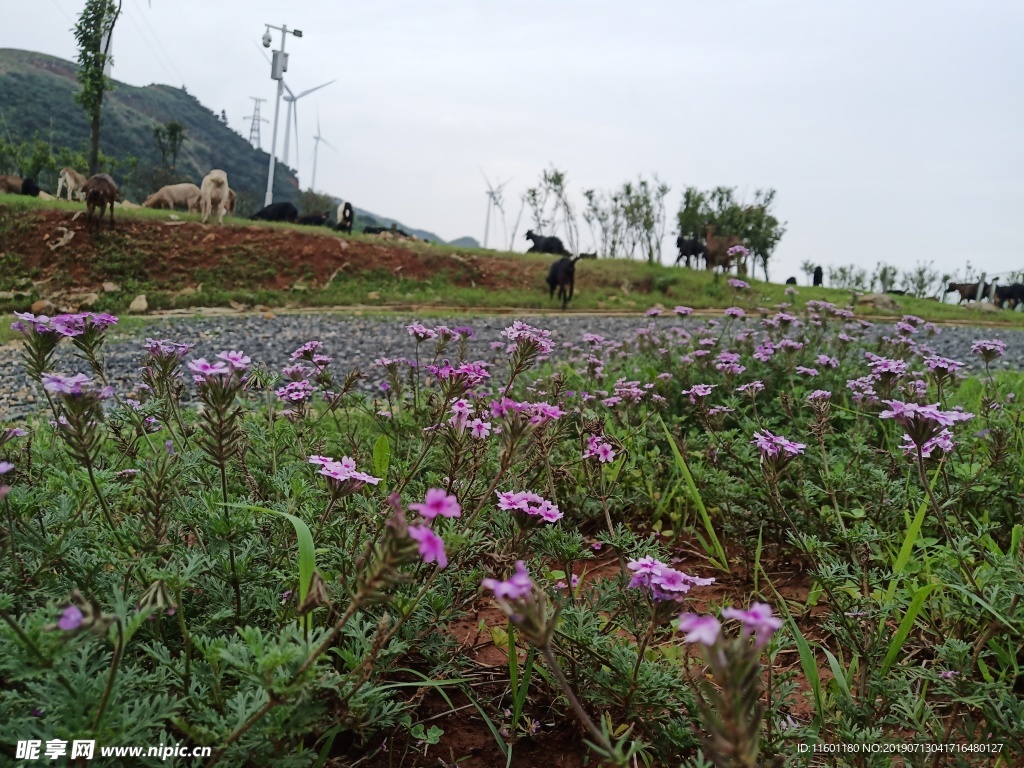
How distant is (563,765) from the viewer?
153 cm

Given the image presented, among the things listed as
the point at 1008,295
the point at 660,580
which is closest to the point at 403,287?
the point at 660,580

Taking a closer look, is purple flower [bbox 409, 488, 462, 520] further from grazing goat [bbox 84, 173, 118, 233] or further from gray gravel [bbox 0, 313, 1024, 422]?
grazing goat [bbox 84, 173, 118, 233]

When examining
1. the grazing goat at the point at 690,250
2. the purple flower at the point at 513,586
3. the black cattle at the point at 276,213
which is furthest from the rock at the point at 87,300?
the grazing goat at the point at 690,250

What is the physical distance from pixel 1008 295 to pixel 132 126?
110 metres

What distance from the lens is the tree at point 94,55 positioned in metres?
23.3

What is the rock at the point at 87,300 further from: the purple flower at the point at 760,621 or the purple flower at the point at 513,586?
the purple flower at the point at 760,621

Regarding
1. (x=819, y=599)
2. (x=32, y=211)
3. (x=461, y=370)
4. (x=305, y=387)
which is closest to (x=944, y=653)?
(x=819, y=599)

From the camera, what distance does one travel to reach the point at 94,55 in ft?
77.5

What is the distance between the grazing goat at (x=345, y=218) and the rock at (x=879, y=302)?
16.9 metres

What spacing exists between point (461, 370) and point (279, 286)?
17.3 m

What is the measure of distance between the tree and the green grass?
246 inches

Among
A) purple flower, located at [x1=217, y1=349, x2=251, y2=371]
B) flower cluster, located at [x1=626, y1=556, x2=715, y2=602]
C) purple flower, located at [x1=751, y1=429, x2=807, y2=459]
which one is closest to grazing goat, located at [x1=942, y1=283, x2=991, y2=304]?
purple flower, located at [x1=751, y1=429, x2=807, y2=459]

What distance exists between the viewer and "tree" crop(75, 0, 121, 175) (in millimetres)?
23344

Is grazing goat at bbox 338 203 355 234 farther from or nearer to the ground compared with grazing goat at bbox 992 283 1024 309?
nearer to the ground
